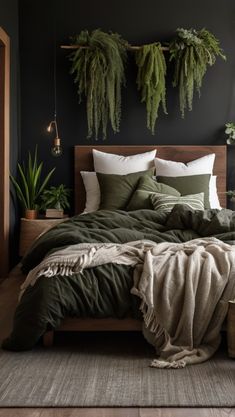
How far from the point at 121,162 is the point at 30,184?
92cm

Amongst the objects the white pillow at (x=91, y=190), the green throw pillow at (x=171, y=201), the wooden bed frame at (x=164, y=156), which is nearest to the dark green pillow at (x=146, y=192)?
the green throw pillow at (x=171, y=201)

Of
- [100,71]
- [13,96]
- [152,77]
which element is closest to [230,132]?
[152,77]

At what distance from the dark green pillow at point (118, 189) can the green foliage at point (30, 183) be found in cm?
67

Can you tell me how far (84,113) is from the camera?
251 inches

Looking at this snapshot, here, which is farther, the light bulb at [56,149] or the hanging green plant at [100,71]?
the light bulb at [56,149]

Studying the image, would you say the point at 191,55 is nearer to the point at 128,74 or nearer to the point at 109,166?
the point at 128,74

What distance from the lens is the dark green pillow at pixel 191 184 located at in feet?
18.9

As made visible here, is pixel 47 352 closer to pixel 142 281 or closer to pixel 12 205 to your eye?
pixel 142 281

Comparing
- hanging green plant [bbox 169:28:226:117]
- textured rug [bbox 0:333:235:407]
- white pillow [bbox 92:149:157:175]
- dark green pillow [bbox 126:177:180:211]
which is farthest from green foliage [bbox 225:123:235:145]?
textured rug [bbox 0:333:235:407]

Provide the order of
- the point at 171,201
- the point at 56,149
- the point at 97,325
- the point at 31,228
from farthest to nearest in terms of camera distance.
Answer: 1. the point at 56,149
2. the point at 31,228
3. the point at 171,201
4. the point at 97,325

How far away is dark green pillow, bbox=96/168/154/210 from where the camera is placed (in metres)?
5.82

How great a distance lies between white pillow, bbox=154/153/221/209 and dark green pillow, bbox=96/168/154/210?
0.13 meters

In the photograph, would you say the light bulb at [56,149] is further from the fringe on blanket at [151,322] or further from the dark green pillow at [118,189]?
the fringe on blanket at [151,322]

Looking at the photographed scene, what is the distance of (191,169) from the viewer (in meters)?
6.00
